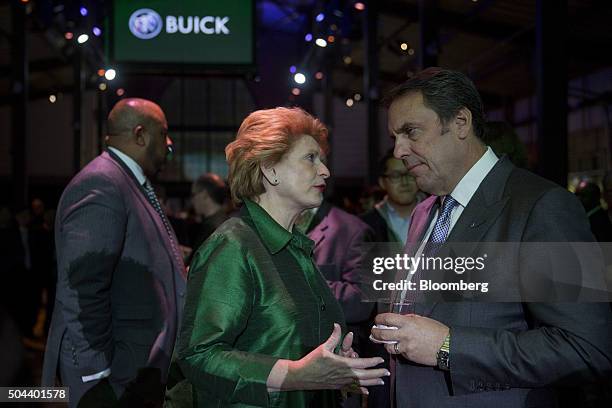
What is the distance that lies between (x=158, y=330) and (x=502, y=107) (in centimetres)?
1863

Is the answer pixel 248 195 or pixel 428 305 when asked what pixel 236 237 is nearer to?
pixel 248 195

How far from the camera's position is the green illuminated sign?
18.6ft

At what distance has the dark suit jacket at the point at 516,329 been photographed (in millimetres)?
1613

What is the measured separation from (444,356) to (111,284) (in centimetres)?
152

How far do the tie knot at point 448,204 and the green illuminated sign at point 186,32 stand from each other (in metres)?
3.97

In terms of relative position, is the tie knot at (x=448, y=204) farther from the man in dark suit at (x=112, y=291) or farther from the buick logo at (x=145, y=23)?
the buick logo at (x=145, y=23)

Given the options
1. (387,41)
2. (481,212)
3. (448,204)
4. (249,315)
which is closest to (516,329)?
(481,212)

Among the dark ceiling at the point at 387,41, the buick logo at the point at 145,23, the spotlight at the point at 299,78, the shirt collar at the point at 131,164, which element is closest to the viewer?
the shirt collar at the point at 131,164

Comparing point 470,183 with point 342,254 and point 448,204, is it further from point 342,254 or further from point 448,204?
point 342,254

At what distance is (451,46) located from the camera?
16.6 m

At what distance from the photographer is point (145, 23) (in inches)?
224

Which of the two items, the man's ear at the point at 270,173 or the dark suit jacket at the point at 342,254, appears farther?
the dark suit jacket at the point at 342,254

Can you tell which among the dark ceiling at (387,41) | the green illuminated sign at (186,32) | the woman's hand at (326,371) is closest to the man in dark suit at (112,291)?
the woman's hand at (326,371)

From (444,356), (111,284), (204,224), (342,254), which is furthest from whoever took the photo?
(204,224)
